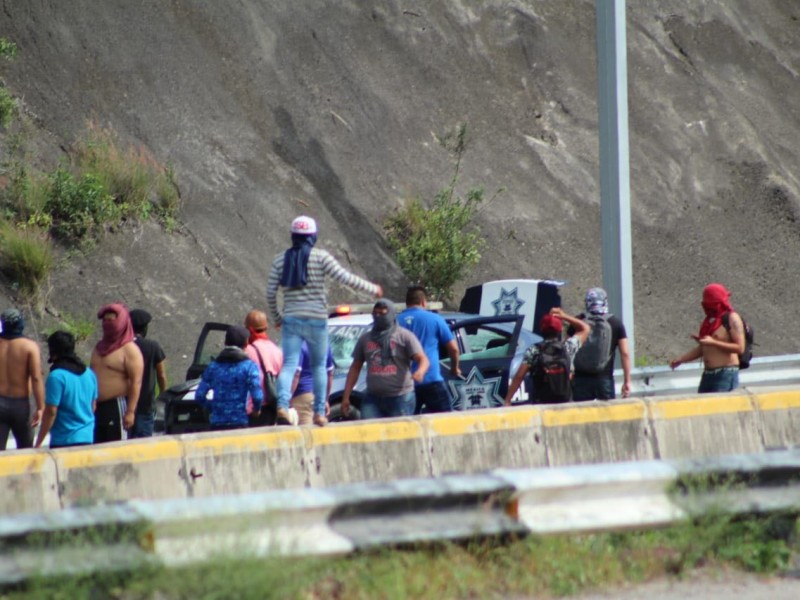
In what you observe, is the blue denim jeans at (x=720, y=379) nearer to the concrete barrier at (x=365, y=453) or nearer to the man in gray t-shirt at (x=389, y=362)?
the man in gray t-shirt at (x=389, y=362)

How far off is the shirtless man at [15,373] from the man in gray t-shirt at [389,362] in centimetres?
261

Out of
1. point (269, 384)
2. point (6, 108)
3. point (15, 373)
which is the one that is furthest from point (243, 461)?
point (6, 108)

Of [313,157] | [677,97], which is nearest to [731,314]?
[313,157]

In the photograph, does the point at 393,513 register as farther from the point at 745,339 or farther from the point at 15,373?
the point at 745,339

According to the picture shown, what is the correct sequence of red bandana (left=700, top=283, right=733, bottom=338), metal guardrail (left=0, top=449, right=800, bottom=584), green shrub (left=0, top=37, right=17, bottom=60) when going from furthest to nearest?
green shrub (left=0, top=37, right=17, bottom=60), red bandana (left=700, top=283, right=733, bottom=338), metal guardrail (left=0, top=449, right=800, bottom=584)

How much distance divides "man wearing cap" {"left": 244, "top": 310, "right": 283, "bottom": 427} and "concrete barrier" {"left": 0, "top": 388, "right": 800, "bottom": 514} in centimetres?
185

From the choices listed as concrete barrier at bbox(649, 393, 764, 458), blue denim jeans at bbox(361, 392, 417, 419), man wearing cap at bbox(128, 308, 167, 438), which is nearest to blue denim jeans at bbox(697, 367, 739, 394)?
concrete barrier at bbox(649, 393, 764, 458)

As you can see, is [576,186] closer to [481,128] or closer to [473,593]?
[481,128]

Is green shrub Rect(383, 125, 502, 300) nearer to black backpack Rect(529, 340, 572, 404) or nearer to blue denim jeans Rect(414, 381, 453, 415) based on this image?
blue denim jeans Rect(414, 381, 453, 415)

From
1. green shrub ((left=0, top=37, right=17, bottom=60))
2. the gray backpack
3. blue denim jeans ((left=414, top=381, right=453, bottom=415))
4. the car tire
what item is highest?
green shrub ((left=0, top=37, right=17, bottom=60))

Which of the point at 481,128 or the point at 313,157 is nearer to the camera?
the point at 313,157

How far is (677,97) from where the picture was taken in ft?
101

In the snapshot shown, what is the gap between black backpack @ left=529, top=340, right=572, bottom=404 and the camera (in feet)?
34.8

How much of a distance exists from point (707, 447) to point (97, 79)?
1582cm
